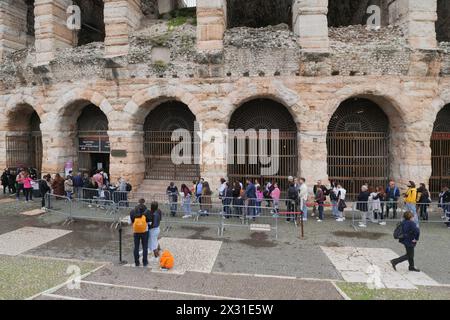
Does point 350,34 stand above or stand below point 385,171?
above

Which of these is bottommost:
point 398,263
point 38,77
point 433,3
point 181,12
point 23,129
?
point 398,263

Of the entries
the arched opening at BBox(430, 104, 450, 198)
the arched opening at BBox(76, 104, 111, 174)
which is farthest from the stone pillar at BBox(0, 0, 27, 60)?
the arched opening at BBox(430, 104, 450, 198)

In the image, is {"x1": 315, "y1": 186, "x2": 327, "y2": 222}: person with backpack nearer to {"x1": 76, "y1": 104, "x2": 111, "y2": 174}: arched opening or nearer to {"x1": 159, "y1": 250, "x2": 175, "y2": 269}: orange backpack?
{"x1": 159, "y1": 250, "x2": 175, "y2": 269}: orange backpack

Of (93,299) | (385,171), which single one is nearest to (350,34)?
(385,171)

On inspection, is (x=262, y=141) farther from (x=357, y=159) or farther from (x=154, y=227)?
(x=154, y=227)

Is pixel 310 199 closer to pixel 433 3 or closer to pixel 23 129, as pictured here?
pixel 433 3

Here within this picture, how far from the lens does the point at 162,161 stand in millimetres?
14102

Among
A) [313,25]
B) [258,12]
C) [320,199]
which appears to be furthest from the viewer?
[258,12]

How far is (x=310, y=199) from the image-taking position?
1179 cm

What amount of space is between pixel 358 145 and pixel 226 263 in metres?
8.99

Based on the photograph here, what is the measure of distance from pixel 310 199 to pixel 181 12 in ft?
36.5

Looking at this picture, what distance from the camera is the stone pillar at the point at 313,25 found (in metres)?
11.4

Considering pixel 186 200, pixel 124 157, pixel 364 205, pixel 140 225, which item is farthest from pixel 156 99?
pixel 364 205

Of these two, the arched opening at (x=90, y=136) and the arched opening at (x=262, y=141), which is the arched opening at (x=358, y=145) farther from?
the arched opening at (x=90, y=136)
